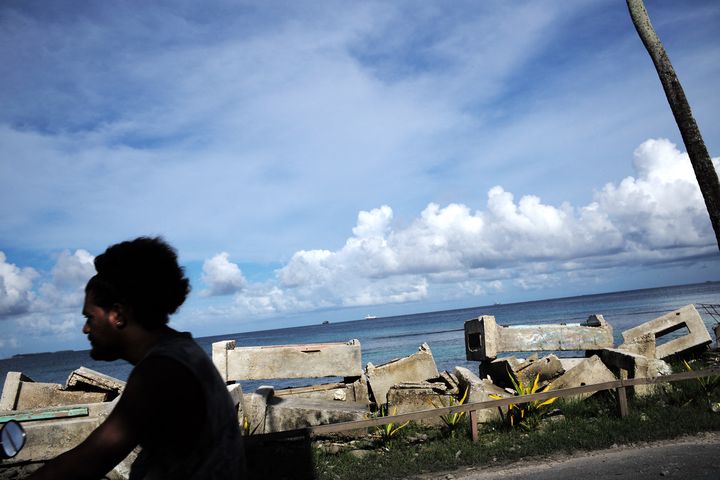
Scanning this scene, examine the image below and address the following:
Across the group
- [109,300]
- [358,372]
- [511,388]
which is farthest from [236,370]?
[109,300]

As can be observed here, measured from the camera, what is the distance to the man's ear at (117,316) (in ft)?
6.41

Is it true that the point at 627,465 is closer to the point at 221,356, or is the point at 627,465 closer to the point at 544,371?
the point at 544,371

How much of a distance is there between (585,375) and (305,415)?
16.2 ft

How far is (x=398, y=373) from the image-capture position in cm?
1060

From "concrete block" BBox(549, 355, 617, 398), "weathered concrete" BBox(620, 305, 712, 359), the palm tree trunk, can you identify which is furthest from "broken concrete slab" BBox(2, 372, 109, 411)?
"weathered concrete" BBox(620, 305, 712, 359)

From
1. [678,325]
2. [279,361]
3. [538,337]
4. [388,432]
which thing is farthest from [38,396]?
[678,325]

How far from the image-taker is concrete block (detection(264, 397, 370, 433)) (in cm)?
833

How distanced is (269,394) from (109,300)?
25.7ft

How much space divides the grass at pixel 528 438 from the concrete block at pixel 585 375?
26.9 inches

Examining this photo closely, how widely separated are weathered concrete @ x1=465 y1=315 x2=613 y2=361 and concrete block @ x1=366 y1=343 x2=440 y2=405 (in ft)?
4.57

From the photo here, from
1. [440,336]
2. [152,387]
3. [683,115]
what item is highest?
[683,115]

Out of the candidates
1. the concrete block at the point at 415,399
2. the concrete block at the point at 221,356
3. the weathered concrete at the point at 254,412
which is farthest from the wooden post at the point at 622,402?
the concrete block at the point at 221,356

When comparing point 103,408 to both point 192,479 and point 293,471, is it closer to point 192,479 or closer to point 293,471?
point 293,471

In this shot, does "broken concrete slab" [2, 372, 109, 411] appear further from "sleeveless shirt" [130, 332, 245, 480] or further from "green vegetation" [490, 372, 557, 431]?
"sleeveless shirt" [130, 332, 245, 480]
